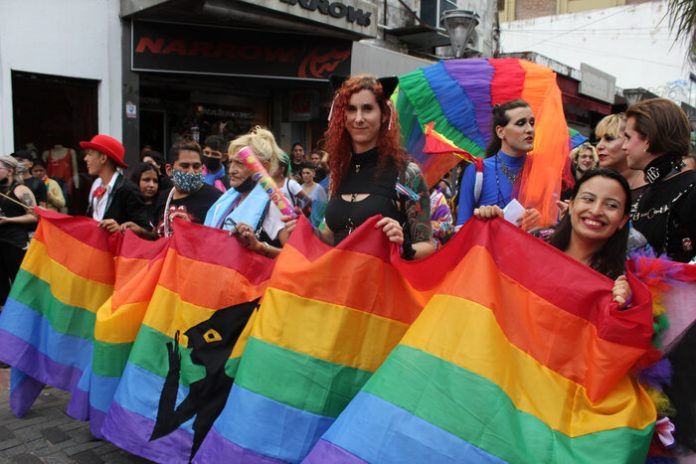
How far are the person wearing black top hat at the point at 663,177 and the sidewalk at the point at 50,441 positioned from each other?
293 centimetres

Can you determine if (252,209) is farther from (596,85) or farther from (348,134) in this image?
(596,85)

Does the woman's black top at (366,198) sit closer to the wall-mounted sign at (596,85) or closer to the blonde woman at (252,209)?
the blonde woman at (252,209)

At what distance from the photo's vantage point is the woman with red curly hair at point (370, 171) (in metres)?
2.86

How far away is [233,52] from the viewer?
11.0 m

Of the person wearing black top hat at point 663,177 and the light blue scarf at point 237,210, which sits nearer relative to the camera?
the person wearing black top hat at point 663,177

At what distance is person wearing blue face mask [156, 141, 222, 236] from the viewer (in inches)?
162

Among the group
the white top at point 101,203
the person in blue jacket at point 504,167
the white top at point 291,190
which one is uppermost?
the person in blue jacket at point 504,167

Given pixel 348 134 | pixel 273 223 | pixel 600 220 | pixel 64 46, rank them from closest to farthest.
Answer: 1. pixel 600 220
2. pixel 348 134
3. pixel 273 223
4. pixel 64 46

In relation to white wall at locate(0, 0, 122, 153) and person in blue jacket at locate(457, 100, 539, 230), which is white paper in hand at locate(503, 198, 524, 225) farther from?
white wall at locate(0, 0, 122, 153)

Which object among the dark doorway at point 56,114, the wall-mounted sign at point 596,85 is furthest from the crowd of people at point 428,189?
the wall-mounted sign at point 596,85

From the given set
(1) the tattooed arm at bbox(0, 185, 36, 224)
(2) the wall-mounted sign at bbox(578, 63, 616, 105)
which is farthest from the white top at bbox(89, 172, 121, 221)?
(2) the wall-mounted sign at bbox(578, 63, 616, 105)

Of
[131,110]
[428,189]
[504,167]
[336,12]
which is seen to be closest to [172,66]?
[131,110]

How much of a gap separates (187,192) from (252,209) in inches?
34.7

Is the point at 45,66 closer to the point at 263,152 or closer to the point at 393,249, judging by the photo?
the point at 263,152
